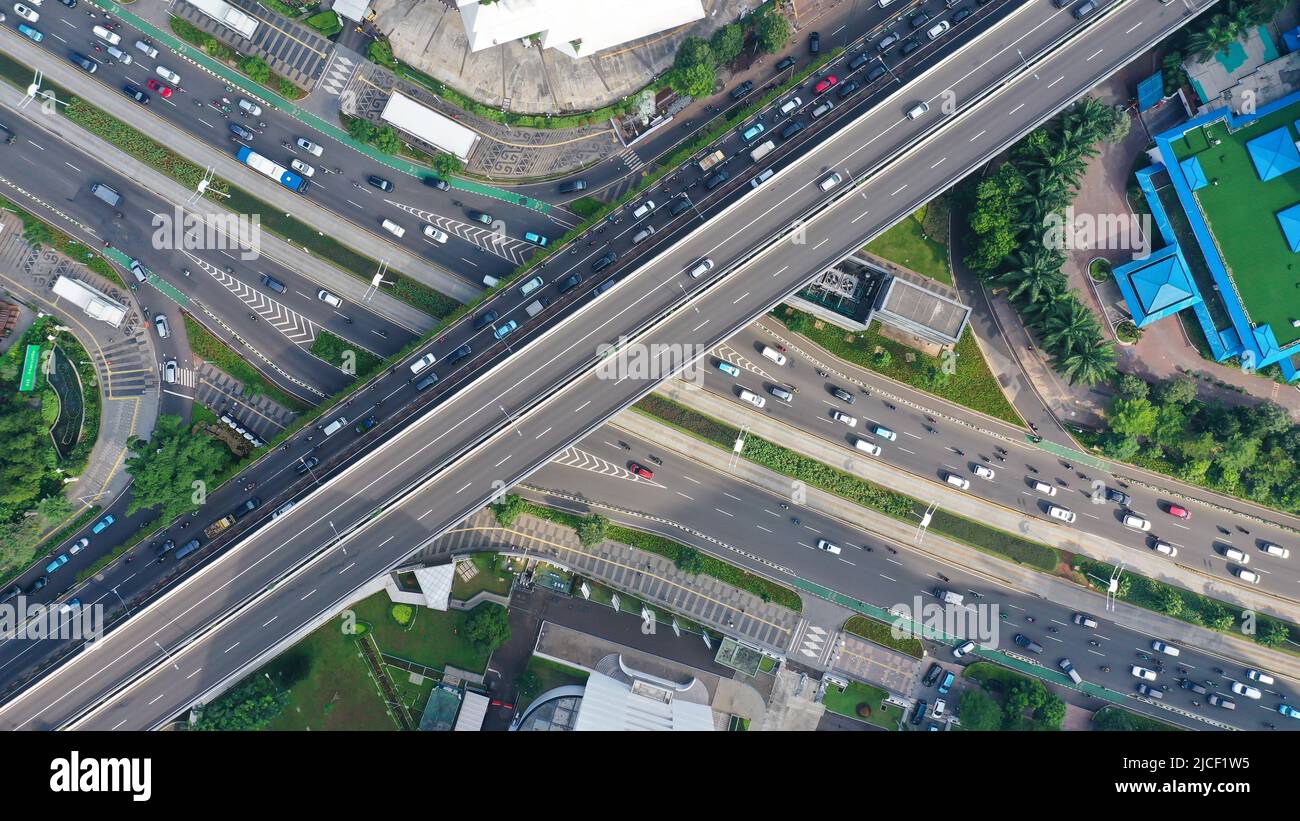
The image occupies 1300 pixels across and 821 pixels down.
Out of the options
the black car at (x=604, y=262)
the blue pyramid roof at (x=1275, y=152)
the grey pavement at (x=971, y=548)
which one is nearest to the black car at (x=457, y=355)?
the black car at (x=604, y=262)

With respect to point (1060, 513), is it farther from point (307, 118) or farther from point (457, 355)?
point (307, 118)

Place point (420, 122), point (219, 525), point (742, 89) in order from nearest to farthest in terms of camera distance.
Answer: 1. point (219, 525)
2. point (420, 122)
3. point (742, 89)

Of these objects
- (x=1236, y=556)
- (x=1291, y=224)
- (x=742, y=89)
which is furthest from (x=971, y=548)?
(x=742, y=89)

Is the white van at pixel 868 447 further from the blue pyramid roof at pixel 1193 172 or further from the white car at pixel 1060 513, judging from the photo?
the blue pyramid roof at pixel 1193 172

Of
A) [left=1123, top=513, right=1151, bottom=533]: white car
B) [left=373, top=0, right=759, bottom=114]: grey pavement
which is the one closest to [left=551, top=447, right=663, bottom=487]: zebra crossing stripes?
[left=373, top=0, right=759, bottom=114]: grey pavement

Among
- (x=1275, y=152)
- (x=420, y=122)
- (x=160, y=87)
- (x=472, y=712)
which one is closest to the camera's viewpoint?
(x=1275, y=152)

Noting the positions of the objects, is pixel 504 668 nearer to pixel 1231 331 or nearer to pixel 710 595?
pixel 710 595

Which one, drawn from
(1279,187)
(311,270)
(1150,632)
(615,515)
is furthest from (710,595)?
(1279,187)
